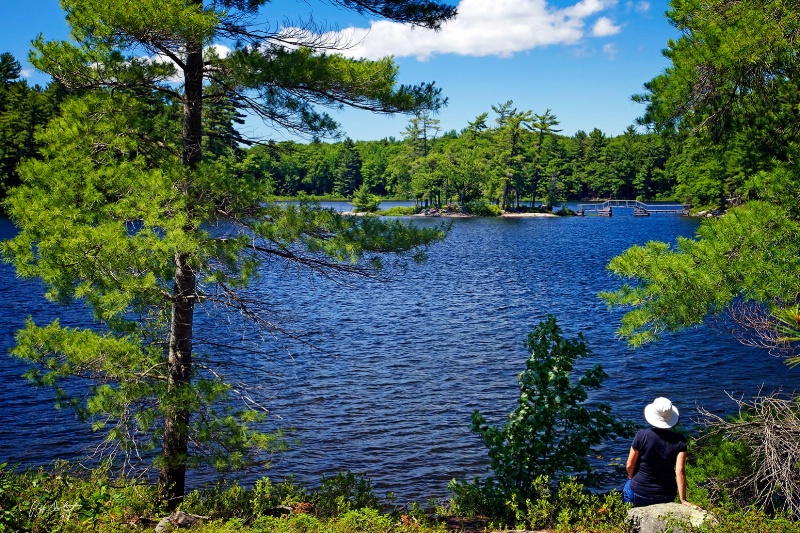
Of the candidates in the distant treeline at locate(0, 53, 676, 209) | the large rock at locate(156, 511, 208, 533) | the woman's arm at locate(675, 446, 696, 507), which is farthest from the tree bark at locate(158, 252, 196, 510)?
the distant treeline at locate(0, 53, 676, 209)

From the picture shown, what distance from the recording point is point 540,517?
814 cm

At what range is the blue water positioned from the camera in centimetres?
1334

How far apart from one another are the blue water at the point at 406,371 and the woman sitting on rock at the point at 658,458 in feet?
11.7

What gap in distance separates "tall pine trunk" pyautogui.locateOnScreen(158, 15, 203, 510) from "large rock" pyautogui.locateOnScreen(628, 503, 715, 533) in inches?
215

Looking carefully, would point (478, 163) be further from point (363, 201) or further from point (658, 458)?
point (658, 458)

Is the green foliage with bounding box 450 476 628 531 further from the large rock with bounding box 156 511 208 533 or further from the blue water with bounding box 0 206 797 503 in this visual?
the large rock with bounding box 156 511 208 533

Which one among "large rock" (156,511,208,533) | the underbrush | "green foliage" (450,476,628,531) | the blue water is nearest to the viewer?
the underbrush

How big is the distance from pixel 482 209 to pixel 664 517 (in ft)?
258

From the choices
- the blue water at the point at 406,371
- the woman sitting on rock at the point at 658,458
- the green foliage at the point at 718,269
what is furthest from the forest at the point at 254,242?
the blue water at the point at 406,371

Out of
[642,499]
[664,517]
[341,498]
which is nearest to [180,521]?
[341,498]

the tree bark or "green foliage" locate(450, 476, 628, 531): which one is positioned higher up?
the tree bark

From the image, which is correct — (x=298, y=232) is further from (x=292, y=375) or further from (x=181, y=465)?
(x=292, y=375)

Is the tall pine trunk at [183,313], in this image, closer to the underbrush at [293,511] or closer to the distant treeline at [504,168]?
the underbrush at [293,511]

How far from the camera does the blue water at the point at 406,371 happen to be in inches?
525
